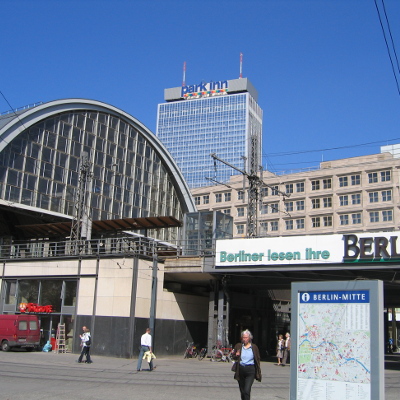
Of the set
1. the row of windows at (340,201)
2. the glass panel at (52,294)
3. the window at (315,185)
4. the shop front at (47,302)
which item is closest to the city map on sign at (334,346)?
the shop front at (47,302)

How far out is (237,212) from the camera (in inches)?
3799

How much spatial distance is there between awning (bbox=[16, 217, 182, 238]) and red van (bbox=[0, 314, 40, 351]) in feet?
42.6

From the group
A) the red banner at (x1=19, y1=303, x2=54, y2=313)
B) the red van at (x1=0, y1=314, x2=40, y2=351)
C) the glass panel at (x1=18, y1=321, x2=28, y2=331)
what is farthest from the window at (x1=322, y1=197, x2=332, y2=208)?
the glass panel at (x1=18, y1=321, x2=28, y2=331)

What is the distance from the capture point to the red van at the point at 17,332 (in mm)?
27781

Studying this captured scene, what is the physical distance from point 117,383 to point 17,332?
44.4ft

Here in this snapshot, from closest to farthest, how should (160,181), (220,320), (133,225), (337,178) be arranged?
(220,320)
(133,225)
(160,181)
(337,178)

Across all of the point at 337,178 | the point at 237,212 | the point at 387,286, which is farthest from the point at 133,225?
the point at 237,212

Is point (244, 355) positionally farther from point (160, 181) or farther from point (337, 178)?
point (337, 178)

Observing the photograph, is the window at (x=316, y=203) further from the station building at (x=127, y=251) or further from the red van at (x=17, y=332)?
the red van at (x=17, y=332)

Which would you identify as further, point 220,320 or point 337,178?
point 337,178

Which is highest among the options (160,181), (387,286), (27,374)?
(160,181)

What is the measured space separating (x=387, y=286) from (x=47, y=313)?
19.6 meters

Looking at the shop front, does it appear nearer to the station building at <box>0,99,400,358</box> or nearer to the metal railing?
the station building at <box>0,99,400,358</box>

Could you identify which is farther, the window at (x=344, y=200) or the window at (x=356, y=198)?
the window at (x=344, y=200)
